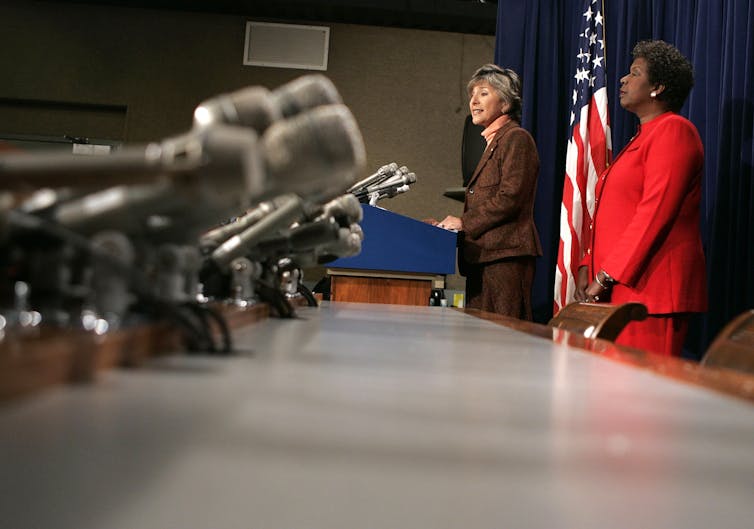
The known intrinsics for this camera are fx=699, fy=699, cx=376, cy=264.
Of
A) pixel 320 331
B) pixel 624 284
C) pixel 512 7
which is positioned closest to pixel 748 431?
pixel 320 331

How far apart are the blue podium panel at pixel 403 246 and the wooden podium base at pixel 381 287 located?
0.06m

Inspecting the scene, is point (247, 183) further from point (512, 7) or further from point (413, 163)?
point (413, 163)

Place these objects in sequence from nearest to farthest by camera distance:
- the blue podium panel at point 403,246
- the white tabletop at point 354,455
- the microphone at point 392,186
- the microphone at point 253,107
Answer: the white tabletop at point 354,455 → the microphone at point 253,107 → the microphone at point 392,186 → the blue podium panel at point 403,246

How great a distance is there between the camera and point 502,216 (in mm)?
2250

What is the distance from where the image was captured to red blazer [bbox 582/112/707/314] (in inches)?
75.2

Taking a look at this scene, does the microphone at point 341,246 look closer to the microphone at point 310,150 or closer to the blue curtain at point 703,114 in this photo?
the microphone at point 310,150

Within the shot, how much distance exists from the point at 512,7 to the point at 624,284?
95.7 inches

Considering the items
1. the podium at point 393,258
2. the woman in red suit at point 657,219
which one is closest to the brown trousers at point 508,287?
the podium at point 393,258

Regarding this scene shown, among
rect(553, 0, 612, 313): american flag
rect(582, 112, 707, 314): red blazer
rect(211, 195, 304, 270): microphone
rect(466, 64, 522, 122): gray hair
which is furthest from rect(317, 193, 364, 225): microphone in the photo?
rect(553, 0, 612, 313): american flag

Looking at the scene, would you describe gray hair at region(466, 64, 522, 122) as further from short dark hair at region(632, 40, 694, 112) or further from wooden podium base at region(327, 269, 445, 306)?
wooden podium base at region(327, 269, 445, 306)

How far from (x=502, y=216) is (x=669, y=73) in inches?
25.6

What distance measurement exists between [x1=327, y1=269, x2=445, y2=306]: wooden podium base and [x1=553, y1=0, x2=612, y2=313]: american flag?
2.94 ft

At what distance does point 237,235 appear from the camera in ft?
2.00

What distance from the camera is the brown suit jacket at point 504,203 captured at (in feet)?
7.38
